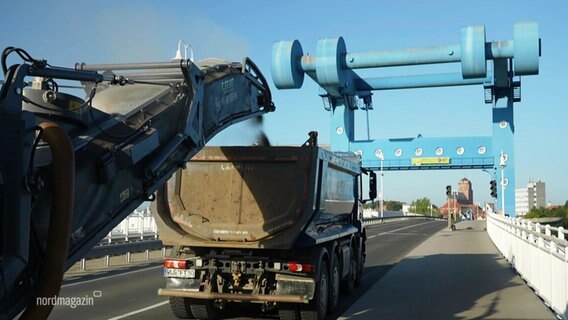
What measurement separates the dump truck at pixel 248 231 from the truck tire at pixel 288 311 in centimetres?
2

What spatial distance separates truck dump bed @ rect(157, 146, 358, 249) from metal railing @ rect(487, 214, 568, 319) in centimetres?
393

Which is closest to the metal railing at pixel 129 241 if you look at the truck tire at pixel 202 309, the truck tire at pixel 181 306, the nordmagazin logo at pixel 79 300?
the nordmagazin logo at pixel 79 300

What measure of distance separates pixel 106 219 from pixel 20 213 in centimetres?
135

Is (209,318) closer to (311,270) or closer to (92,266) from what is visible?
(311,270)

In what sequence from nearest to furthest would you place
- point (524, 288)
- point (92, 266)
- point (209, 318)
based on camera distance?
point (209, 318)
point (524, 288)
point (92, 266)

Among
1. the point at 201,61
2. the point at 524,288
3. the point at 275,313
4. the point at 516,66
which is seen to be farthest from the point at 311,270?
the point at 516,66

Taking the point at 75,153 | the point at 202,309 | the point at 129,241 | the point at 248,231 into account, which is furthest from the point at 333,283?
the point at 129,241

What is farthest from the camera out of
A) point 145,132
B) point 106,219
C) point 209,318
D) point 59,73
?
point 209,318

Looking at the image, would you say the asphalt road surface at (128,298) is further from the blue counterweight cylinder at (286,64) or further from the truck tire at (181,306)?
the blue counterweight cylinder at (286,64)

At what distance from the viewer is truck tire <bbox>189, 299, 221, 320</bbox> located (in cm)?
970

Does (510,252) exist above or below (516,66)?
below

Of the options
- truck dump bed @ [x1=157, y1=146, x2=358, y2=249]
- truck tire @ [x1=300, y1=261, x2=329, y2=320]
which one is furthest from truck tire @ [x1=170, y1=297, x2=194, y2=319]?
truck tire @ [x1=300, y1=261, x2=329, y2=320]

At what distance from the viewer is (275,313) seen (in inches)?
410

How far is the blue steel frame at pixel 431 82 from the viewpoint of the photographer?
133 feet
